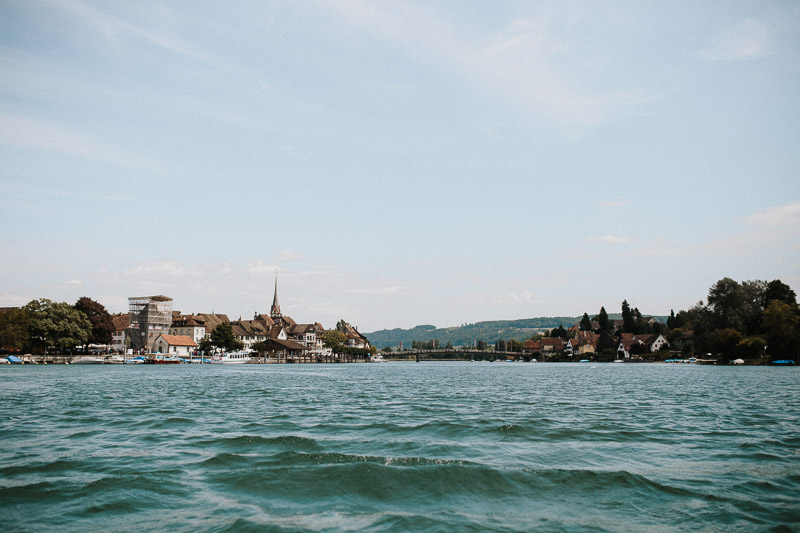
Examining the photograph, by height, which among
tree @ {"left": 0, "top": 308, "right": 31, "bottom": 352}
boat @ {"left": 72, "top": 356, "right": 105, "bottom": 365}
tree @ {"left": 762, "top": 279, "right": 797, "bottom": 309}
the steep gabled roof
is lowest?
boat @ {"left": 72, "top": 356, "right": 105, "bottom": 365}

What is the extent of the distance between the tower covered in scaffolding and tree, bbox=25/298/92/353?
3712 centimetres

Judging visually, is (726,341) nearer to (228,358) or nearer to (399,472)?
(399,472)

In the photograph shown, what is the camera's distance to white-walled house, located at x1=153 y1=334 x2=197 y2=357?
133m

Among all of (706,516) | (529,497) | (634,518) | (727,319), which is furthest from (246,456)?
(727,319)

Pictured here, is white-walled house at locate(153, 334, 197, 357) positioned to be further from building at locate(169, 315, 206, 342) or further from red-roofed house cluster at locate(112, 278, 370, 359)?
building at locate(169, 315, 206, 342)

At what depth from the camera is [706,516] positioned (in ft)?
28.8

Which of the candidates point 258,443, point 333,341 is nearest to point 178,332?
point 333,341

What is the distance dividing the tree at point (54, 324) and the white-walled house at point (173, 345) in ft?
114

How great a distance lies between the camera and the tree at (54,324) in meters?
93.8

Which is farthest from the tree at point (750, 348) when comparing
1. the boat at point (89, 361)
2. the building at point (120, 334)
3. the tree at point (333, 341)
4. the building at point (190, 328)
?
the building at point (120, 334)

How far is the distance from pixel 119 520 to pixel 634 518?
8.18m

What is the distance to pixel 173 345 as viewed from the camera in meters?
134

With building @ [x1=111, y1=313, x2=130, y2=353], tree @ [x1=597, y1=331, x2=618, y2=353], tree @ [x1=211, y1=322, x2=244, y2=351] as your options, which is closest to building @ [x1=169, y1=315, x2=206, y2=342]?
building @ [x1=111, y1=313, x2=130, y2=353]

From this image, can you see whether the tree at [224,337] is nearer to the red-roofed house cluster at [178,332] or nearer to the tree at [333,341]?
the red-roofed house cluster at [178,332]
